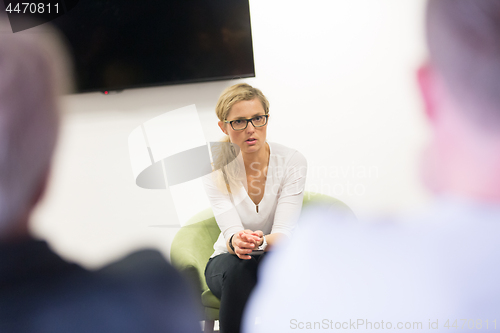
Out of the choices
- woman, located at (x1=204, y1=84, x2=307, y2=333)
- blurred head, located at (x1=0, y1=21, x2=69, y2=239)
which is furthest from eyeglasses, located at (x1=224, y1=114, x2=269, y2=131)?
blurred head, located at (x1=0, y1=21, x2=69, y2=239)

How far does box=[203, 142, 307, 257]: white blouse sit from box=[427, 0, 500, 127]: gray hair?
2.70ft

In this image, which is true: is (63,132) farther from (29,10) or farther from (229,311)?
(229,311)

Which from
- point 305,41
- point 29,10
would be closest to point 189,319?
point 305,41

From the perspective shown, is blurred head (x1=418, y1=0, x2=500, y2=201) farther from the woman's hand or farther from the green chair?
the woman's hand

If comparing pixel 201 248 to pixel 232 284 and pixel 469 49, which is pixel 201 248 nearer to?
pixel 232 284

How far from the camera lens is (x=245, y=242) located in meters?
1.35

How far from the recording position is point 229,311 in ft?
4.18

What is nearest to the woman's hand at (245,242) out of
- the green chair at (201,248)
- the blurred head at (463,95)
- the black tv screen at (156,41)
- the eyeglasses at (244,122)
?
the green chair at (201,248)

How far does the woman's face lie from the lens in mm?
1505

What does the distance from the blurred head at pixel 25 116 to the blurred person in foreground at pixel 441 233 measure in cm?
134

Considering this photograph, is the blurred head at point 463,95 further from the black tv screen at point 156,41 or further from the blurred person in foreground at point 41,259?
the blurred person in foreground at point 41,259

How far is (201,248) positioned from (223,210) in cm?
22

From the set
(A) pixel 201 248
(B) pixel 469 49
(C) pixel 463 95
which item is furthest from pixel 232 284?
(B) pixel 469 49

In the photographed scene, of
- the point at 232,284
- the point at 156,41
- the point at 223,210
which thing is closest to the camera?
the point at 232,284
